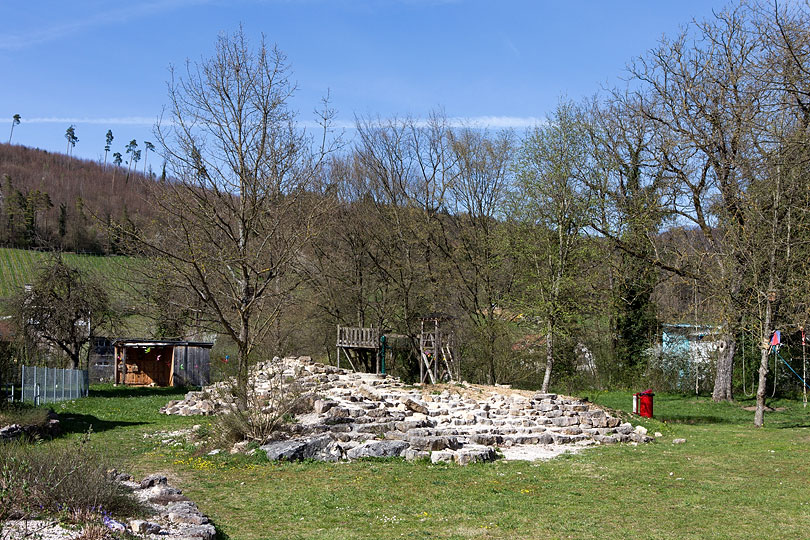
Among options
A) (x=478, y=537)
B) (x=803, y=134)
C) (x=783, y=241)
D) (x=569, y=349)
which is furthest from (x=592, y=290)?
(x=478, y=537)

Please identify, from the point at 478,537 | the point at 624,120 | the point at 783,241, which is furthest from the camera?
the point at 624,120

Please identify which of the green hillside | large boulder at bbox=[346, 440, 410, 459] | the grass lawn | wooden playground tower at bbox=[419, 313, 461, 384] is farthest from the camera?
the green hillside

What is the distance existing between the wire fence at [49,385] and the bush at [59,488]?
1356 cm

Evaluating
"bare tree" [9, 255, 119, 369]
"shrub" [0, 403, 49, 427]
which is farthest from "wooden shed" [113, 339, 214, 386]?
"shrub" [0, 403, 49, 427]

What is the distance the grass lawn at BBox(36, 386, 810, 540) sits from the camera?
8.02m

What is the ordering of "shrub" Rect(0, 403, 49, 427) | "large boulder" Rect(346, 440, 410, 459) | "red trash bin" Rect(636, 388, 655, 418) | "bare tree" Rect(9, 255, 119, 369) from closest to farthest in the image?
"large boulder" Rect(346, 440, 410, 459)
"shrub" Rect(0, 403, 49, 427)
"red trash bin" Rect(636, 388, 655, 418)
"bare tree" Rect(9, 255, 119, 369)

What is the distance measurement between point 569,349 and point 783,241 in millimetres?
13792

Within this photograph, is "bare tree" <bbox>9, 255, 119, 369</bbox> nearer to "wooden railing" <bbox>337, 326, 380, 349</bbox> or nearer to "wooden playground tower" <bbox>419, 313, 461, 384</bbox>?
"wooden railing" <bbox>337, 326, 380, 349</bbox>

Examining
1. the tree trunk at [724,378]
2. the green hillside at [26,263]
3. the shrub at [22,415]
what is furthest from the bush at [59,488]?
the green hillside at [26,263]

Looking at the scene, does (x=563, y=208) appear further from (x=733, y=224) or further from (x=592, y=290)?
(x=733, y=224)

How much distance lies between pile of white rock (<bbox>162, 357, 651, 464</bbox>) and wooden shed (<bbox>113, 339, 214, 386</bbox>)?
15456mm

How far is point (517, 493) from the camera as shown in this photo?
32.2 feet

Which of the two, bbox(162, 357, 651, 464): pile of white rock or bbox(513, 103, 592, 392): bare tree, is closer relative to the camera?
bbox(162, 357, 651, 464): pile of white rock

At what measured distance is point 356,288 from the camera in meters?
34.1
